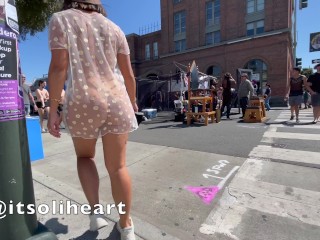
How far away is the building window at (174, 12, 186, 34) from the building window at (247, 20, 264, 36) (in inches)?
305

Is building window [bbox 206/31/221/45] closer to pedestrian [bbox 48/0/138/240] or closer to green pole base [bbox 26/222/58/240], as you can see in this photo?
pedestrian [bbox 48/0/138/240]

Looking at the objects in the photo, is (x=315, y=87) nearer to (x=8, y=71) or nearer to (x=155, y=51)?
(x=8, y=71)

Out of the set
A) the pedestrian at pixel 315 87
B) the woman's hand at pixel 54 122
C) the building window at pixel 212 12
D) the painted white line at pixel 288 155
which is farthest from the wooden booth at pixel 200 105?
the building window at pixel 212 12

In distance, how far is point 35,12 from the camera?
8.22 m

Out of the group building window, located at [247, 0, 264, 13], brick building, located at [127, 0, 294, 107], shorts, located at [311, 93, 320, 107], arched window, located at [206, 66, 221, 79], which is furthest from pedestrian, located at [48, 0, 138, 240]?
building window, located at [247, 0, 264, 13]

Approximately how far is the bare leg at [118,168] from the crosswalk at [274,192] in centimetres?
74

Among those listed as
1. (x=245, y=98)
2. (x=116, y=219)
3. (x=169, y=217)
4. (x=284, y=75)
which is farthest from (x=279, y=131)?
(x=284, y=75)

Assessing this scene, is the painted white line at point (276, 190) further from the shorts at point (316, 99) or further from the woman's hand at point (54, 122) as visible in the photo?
the shorts at point (316, 99)

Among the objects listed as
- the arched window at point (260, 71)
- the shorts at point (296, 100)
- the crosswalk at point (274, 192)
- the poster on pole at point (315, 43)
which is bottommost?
the crosswalk at point (274, 192)

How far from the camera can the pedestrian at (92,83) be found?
5.20 ft

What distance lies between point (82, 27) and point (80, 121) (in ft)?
2.06

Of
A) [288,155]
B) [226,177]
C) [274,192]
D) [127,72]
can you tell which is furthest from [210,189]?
[288,155]

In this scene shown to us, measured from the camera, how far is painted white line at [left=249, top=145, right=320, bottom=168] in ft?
12.3

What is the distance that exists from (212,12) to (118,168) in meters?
28.1
